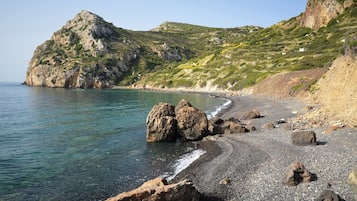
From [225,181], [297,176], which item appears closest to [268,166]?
[297,176]

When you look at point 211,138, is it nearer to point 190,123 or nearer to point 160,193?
point 190,123

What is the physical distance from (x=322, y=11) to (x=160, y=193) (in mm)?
162635

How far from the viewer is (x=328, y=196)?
1711cm

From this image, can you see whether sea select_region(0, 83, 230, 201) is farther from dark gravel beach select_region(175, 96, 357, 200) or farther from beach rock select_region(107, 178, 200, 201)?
beach rock select_region(107, 178, 200, 201)

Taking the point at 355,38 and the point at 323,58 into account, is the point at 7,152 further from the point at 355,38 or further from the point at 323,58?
the point at 323,58

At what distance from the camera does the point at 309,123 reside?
1559 inches

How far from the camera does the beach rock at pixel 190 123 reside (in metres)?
39.8

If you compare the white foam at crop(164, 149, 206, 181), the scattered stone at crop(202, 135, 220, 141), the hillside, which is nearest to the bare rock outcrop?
the scattered stone at crop(202, 135, 220, 141)

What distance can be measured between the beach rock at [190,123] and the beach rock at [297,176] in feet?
63.7

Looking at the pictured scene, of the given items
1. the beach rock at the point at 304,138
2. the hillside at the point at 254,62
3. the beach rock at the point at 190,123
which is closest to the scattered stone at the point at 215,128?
the beach rock at the point at 190,123

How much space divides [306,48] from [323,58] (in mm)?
29760

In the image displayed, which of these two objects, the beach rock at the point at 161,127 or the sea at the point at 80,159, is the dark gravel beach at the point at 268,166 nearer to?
the sea at the point at 80,159

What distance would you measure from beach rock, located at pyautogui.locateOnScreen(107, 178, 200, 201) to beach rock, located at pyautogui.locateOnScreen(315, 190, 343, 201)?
280 inches

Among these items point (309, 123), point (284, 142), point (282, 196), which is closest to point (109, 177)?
point (282, 196)
